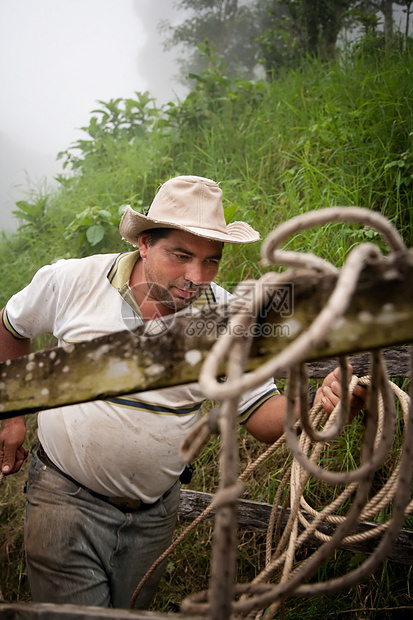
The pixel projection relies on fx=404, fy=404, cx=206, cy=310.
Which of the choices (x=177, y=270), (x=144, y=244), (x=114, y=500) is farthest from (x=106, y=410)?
(x=144, y=244)

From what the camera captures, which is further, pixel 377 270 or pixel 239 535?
pixel 239 535

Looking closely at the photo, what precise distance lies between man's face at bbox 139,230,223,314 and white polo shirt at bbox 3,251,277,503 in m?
0.10

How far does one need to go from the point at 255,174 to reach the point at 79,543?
10.6 feet

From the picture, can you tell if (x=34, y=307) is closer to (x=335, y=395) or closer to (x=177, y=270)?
(x=177, y=270)

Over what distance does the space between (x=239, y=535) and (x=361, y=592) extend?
0.78m

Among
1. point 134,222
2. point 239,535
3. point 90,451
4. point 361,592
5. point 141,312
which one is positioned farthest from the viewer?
point 239,535

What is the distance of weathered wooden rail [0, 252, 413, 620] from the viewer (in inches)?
22.0

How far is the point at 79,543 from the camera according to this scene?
175 centimetres

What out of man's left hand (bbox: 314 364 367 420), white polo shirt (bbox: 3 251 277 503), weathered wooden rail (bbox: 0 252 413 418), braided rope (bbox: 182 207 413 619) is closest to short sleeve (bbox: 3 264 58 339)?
white polo shirt (bbox: 3 251 277 503)

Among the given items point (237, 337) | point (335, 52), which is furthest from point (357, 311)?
point (335, 52)

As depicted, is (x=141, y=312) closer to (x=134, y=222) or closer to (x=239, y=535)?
(x=134, y=222)

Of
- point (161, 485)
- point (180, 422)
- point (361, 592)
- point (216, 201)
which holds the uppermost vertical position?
point (216, 201)

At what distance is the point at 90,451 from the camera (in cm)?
170

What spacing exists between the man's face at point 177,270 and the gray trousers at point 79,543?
3.03ft
